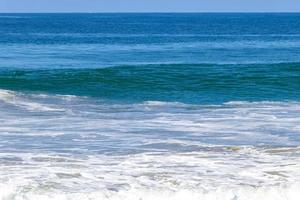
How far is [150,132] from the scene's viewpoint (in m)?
20.4

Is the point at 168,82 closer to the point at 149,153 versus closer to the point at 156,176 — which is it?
the point at 149,153

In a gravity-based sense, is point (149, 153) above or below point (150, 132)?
below

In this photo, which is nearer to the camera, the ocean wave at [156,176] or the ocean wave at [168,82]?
the ocean wave at [156,176]

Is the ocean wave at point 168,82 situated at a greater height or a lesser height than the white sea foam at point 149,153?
greater

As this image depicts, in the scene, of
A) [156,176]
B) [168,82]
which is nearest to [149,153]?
[156,176]

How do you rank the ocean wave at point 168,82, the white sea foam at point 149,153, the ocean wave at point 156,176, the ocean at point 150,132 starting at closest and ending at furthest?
the ocean wave at point 156,176, the white sea foam at point 149,153, the ocean at point 150,132, the ocean wave at point 168,82

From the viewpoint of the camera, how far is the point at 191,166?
52.1ft

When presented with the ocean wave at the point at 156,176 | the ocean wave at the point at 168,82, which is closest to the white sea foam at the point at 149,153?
the ocean wave at the point at 156,176

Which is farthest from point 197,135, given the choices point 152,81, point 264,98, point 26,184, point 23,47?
point 23,47

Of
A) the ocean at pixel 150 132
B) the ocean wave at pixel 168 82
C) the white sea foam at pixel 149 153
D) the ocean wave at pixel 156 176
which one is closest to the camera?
the ocean wave at pixel 156 176

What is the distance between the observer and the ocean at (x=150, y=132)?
1409cm

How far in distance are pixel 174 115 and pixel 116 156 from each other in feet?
25.3

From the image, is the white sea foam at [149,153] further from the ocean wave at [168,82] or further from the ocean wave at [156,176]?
the ocean wave at [168,82]

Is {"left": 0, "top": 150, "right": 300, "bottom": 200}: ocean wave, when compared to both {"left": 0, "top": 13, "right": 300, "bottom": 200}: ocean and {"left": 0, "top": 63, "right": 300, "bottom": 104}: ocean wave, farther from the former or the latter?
{"left": 0, "top": 63, "right": 300, "bottom": 104}: ocean wave
